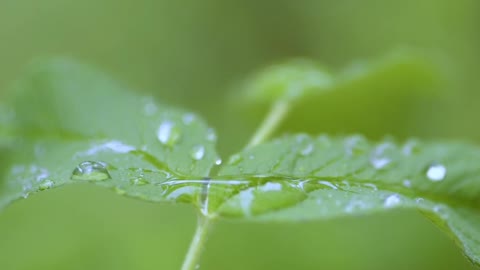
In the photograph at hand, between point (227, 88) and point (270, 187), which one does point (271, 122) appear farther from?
point (227, 88)

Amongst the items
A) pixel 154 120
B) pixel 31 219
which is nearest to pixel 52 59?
pixel 154 120

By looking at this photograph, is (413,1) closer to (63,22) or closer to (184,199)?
(63,22)

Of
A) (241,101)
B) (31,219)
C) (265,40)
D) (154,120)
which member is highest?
(265,40)

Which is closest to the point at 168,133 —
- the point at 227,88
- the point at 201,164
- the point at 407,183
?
the point at 201,164

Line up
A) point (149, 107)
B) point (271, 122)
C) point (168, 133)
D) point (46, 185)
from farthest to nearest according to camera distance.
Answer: point (271, 122), point (149, 107), point (168, 133), point (46, 185)

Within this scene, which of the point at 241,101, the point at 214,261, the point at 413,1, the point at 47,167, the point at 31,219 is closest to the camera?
the point at 47,167

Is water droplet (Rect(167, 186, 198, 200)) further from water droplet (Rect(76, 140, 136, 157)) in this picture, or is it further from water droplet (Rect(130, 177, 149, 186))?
water droplet (Rect(76, 140, 136, 157))
